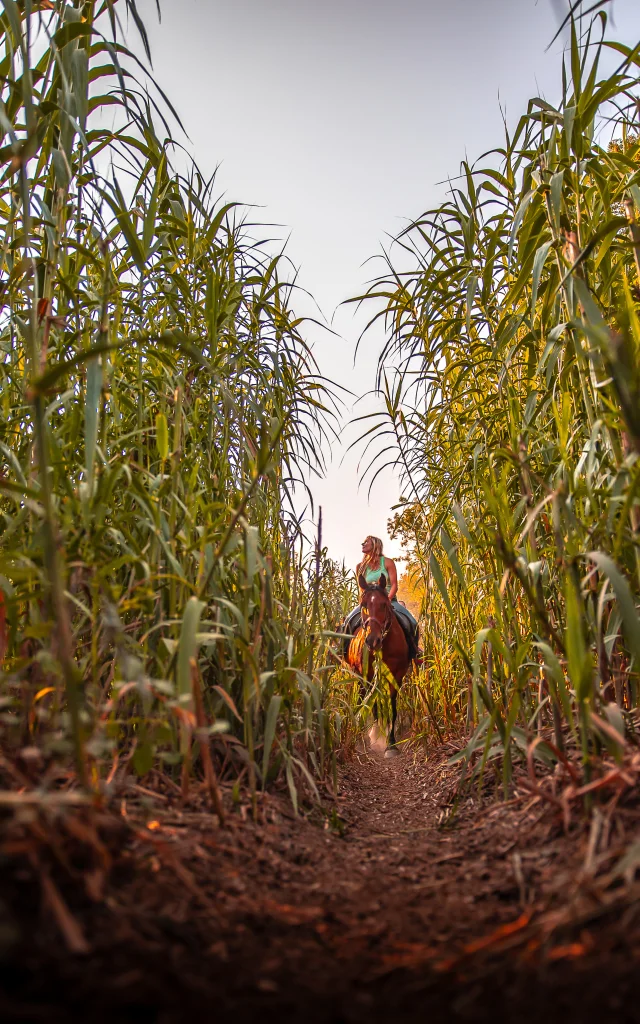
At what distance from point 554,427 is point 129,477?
119cm

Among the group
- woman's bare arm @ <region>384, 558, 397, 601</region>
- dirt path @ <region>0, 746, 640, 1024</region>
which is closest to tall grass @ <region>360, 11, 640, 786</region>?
dirt path @ <region>0, 746, 640, 1024</region>

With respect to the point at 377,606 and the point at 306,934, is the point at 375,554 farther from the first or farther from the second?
the point at 306,934

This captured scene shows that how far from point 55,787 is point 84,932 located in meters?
0.43

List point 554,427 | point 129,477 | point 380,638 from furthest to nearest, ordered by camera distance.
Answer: point 380,638
point 554,427
point 129,477

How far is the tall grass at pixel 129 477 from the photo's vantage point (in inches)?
39.4

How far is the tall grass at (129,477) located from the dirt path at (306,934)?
14cm

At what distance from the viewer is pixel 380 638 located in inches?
193

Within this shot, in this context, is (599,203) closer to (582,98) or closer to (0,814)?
(582,98)

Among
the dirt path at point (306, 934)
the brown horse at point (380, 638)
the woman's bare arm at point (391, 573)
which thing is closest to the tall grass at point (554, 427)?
the dirt path at point (306, 934)

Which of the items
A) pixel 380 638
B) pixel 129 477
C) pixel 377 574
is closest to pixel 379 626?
pixel 380 638

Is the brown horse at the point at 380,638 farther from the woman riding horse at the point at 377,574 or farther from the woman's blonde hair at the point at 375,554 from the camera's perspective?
the woman's blonde hair at the point at 375,554

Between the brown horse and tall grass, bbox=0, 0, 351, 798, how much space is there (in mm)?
2655

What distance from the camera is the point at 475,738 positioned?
4.57ft

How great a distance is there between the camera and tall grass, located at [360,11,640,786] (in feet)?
3.72
